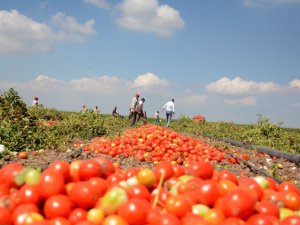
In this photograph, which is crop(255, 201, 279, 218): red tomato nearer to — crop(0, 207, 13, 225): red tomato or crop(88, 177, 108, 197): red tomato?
crop(88, 177, 108, 197): red tomato

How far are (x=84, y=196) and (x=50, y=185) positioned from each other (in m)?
0.33

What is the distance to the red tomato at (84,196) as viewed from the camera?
10.5ft

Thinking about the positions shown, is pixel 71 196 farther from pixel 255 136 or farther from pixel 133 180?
pixel 255 136

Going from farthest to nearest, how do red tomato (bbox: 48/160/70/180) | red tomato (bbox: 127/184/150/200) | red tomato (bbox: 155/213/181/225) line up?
red tomato (bbox: 48/160/70/180) < red tomato (bbox: 127/184/150/200) < red tomato (bbox: 155/213/181/225)

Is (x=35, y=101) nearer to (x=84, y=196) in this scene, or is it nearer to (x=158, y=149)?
(x=158, y=149)

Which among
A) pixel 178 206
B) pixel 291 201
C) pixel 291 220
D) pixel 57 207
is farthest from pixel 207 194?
pixel 57 207

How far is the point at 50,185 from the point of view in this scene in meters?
3.36

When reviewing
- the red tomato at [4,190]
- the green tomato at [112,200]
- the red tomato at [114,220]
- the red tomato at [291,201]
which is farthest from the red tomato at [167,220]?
the red tomato at [4,190]

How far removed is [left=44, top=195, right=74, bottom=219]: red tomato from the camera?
315 centimetres

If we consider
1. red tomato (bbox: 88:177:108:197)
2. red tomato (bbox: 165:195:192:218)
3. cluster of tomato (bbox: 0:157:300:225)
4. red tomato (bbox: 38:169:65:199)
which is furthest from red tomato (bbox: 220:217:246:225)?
red tomato (bbox: 38:169:65:199)

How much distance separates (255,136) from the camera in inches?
999

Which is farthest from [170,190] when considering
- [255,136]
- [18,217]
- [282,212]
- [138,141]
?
[255,136]

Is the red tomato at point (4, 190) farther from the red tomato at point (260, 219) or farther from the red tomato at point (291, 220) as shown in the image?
the red tomato at point (291, 220)

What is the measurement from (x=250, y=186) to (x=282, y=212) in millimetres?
333
